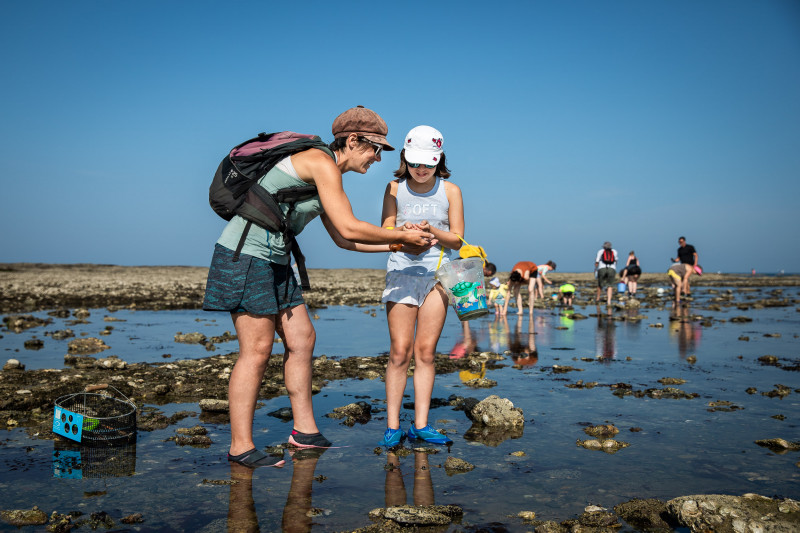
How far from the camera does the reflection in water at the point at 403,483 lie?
3.43 m

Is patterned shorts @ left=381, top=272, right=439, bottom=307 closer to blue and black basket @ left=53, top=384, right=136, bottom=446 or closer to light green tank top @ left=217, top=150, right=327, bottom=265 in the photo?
light green tank top @ left=217, top=150, right=327, bottom=265

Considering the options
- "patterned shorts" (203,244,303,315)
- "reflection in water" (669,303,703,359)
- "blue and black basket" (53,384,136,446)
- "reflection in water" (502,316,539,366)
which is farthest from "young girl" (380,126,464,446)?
"reflection in water" (669,303,703,359)

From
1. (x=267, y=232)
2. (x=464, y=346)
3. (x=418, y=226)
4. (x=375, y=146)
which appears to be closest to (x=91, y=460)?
(x=267, y=232)

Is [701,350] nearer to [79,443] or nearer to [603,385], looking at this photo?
[603,385]

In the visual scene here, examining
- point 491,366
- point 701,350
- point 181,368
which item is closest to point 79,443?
point 181,368

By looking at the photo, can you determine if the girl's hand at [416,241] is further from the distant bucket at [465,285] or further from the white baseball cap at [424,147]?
the white baseball cap at [424,147]

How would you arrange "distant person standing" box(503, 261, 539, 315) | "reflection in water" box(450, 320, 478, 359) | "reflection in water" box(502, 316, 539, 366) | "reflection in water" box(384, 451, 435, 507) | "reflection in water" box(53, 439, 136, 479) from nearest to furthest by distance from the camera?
"reflection in water" box(384, 451, 435, 507) → "reflection in water" box(53, 439, 136, 479) → "reflection in water" box(502, 316, 539, 366) → "reflection in water" box(450, 320, 478, 359) → "distant person standing" box(503, 261, 539, 315)

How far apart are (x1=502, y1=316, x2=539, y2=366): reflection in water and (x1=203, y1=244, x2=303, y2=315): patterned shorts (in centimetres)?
515

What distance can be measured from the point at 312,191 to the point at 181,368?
452 cm

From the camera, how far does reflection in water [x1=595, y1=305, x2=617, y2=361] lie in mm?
9294

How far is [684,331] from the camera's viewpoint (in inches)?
490

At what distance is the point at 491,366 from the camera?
8.13 meters

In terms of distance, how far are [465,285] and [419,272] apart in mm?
380

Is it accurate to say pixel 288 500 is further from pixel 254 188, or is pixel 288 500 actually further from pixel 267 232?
pixel 254 188
